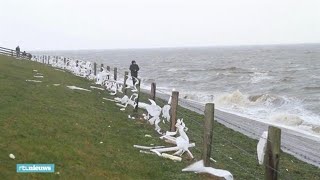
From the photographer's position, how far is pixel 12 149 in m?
7.73

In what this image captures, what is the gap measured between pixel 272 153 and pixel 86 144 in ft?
13.8

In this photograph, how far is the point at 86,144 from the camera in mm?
9438

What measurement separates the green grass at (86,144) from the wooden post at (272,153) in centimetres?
183

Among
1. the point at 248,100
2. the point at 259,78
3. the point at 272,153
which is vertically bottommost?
the point at 248,100

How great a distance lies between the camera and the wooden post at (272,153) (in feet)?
23.1

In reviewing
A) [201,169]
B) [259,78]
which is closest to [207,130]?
[201,169]

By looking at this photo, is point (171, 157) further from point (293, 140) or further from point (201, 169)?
point (293, 140)

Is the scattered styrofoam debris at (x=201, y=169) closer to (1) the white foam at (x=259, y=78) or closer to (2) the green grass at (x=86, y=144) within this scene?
(2) the green grass at (x=86, y=144)

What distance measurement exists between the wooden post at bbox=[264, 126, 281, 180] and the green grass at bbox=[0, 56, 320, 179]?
1827mm

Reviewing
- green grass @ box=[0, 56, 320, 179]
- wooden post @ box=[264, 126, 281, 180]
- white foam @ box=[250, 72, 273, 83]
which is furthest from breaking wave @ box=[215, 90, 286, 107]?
wooden post @ box=[264, 126, 281, 180]

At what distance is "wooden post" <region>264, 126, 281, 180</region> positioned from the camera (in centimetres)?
705

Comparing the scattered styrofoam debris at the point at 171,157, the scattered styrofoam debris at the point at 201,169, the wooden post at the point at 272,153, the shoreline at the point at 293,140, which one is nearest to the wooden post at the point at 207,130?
the scattered styrofoam debris at the point at 201,169

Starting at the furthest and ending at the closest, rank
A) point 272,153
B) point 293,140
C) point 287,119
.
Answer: point 287,119 → point 293,140 → point 272,153

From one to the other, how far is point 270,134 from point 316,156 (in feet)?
30.7
